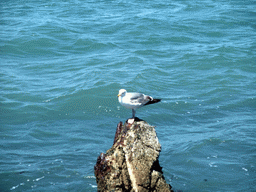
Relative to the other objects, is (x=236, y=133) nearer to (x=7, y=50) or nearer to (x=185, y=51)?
(x=185, y=51)

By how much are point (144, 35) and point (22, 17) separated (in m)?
9.00

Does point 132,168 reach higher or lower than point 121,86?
higher

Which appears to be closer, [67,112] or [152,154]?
[152,154]

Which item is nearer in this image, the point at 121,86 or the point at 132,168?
the point at 132,168

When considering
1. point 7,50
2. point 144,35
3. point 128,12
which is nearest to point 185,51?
point 144,35

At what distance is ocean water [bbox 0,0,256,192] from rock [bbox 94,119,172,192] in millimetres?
1996

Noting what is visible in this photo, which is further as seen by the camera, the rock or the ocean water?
the ocean water

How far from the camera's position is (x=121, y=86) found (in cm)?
1278

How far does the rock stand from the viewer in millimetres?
4914

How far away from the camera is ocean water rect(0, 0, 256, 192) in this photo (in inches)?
303

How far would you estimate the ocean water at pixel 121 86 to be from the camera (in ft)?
25.3

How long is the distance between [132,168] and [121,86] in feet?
26.2

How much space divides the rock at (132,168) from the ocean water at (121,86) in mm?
1996

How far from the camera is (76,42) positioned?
17.8m
